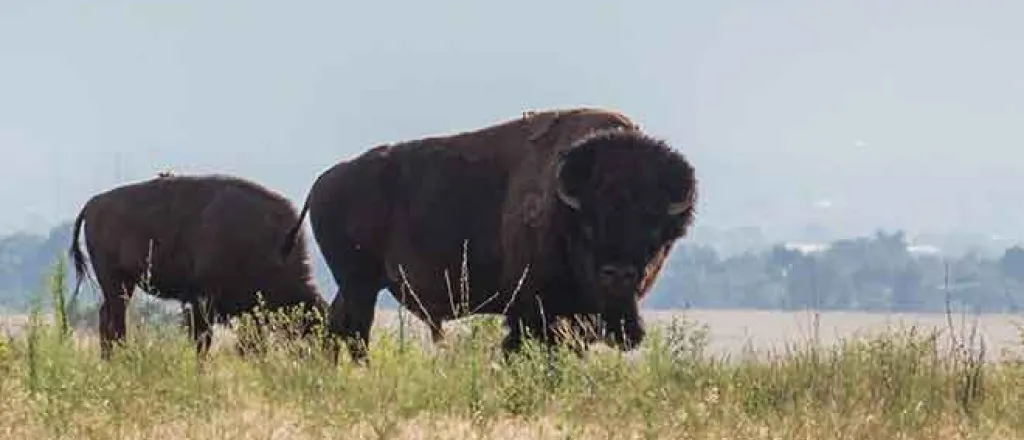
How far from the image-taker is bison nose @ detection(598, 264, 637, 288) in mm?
12719

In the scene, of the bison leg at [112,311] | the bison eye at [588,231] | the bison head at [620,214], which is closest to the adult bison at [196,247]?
the bison leg at [112,311]

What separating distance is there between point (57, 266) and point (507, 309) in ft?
11.2

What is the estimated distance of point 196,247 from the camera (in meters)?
20.7

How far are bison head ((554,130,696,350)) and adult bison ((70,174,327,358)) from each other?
647cm

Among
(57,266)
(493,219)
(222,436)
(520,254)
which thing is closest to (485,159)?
(493,219)

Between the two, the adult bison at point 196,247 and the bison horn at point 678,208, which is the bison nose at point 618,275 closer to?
the bison horn at point 678,208

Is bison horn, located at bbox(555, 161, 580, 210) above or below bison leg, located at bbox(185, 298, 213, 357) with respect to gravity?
above

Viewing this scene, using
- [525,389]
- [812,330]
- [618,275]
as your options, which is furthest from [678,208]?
[525,389]

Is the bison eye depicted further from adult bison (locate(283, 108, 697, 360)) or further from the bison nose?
the bison nose

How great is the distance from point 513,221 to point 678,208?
5.71ft

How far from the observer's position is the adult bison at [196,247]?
20125 millimetres

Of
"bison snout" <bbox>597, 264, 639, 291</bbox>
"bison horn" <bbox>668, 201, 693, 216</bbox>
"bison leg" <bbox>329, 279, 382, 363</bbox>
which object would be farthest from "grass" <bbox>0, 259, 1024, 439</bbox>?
"bison leg" <bbox>329, 279, 382, 363</bbox>

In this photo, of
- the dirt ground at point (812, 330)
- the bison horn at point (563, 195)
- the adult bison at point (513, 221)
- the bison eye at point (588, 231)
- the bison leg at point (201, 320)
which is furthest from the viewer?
the bison leg at point (201, 320)

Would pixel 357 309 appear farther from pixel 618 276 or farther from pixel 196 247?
pixel 618 276
